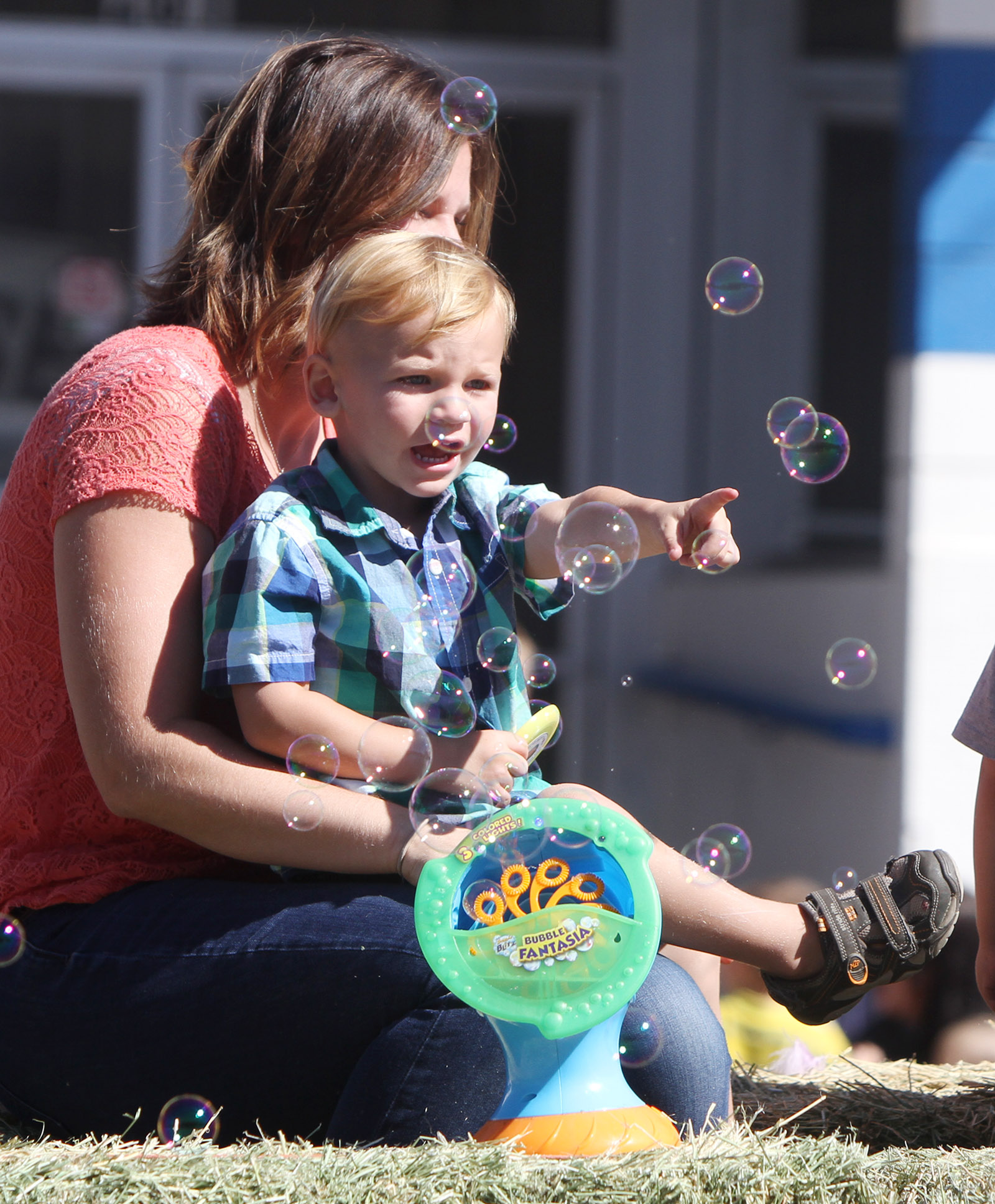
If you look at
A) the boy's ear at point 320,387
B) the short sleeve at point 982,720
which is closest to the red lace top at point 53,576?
the boy's ear at point 320,387

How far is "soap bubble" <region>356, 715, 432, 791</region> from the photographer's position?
148 centimetres

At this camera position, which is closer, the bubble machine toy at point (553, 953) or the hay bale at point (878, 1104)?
the bubble machine toy at point (553, 953)

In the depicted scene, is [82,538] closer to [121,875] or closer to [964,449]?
[121,875]

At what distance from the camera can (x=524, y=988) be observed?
4.37 ft

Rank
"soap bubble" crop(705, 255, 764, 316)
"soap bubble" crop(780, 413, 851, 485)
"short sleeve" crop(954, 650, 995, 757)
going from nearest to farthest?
"short sleeve" crop(954, 650, 995, 757), "soap bubble" crop(780, 413, 851, 485), "soap bubble" crop(705, 255, 764, 316)

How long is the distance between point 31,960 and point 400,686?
49 cm

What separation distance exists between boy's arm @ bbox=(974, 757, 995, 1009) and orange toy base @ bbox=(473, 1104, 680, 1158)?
1.99 feet

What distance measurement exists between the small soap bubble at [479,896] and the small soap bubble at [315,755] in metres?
0.21

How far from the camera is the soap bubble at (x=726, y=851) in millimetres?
1739

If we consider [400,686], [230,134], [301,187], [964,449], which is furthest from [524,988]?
[964,449]

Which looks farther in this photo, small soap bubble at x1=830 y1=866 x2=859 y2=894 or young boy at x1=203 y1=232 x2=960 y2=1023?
small soap bubble at x1=830 y1=866 x2=859 y2=894

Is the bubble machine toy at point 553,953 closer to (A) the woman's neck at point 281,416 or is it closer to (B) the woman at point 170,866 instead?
(B) the woman at point 170,866

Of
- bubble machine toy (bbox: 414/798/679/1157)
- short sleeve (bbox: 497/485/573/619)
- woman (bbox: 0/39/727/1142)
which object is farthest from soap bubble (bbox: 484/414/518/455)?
bubble machine toy (bbox: 414/798/679/1157)

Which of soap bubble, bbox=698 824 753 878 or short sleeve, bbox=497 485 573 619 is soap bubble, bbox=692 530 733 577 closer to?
short sleeve, bbox=497 485 573 619
